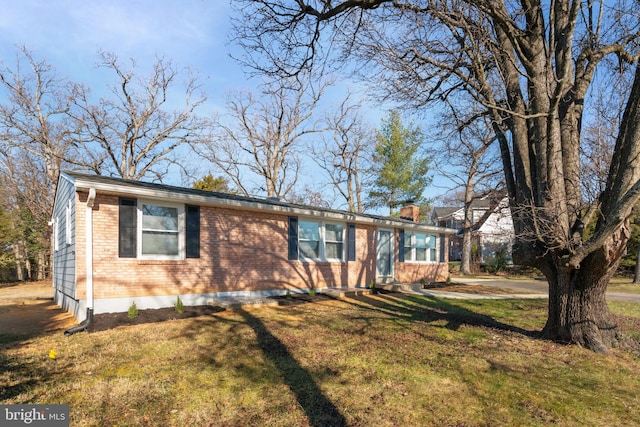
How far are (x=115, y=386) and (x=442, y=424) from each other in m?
3.53

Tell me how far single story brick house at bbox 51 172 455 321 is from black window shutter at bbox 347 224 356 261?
0.04 m

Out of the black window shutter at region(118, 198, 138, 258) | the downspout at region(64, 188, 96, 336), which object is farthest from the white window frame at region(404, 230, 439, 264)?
the downspout at region(64, 188, 96, 336)

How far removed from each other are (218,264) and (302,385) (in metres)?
5.88

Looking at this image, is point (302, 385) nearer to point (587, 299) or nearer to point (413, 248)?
point (587, 299)

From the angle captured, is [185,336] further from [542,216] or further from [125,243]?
[542,216]

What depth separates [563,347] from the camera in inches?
212

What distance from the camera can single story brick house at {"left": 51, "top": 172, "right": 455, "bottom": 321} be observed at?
7.23 m

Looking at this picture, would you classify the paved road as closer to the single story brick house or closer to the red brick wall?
the single story brick house

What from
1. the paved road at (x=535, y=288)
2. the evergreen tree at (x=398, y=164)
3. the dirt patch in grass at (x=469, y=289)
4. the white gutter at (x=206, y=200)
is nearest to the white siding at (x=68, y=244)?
the white gutter at (x=206, y=200)

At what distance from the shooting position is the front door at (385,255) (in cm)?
1409

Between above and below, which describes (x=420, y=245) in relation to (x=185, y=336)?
above

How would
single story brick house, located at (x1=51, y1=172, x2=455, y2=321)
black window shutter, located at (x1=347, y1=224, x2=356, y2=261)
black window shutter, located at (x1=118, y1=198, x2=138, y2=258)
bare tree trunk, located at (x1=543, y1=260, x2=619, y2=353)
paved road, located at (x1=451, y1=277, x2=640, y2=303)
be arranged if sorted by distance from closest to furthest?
1. bare tree trunk, located at (x1=543, y1=260, x2=619, y2=353)
2. single story brick house, located at (x1=51, y1=172, x2=455, y2=321)
3. black window shutter, located at (x1=118, y1=198, x2=138, y2=258)
4. black window shutter, located at (x1=347, y1=224, x2=356, y2=261)
5. paved road, located at (x1=451, y1=277, x2=640, y2=303)

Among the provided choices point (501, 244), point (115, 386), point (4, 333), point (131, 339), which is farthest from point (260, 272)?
point (501, 244)

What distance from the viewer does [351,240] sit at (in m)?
12.6
